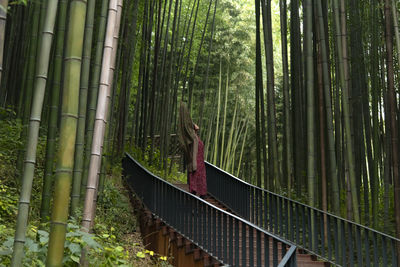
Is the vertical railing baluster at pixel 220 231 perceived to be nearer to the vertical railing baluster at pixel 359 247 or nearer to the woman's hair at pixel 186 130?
the vertical railing baluster at pixel 359 247

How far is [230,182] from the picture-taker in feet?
24.8

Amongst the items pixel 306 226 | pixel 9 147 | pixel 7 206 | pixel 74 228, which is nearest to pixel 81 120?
pixel 74 228

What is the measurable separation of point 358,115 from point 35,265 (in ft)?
19.4

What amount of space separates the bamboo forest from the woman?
2cm

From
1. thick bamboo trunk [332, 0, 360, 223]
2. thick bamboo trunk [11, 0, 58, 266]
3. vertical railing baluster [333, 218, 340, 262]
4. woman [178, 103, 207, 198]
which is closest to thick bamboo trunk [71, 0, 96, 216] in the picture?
thick bamboo trunk [11, 0, 58, 266]

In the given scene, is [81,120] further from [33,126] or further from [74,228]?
[33,126]

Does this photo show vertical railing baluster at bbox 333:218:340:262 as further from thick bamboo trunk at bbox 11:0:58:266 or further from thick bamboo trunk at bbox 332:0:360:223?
thick bamboo trunk at bbox 11:0:58:266

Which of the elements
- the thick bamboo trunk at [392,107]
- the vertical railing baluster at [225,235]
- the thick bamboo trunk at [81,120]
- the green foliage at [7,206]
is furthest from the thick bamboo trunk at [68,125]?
the thick bamboo trunk at [392,107]

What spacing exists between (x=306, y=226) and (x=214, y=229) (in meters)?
2.20

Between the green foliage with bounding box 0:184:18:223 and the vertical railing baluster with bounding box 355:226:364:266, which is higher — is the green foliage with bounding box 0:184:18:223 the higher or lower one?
the higher one

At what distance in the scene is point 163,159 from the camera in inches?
369

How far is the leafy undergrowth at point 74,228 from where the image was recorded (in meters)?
2.56

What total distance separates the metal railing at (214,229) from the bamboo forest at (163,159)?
2 centimetres

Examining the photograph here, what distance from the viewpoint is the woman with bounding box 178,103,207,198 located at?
6109 mm
